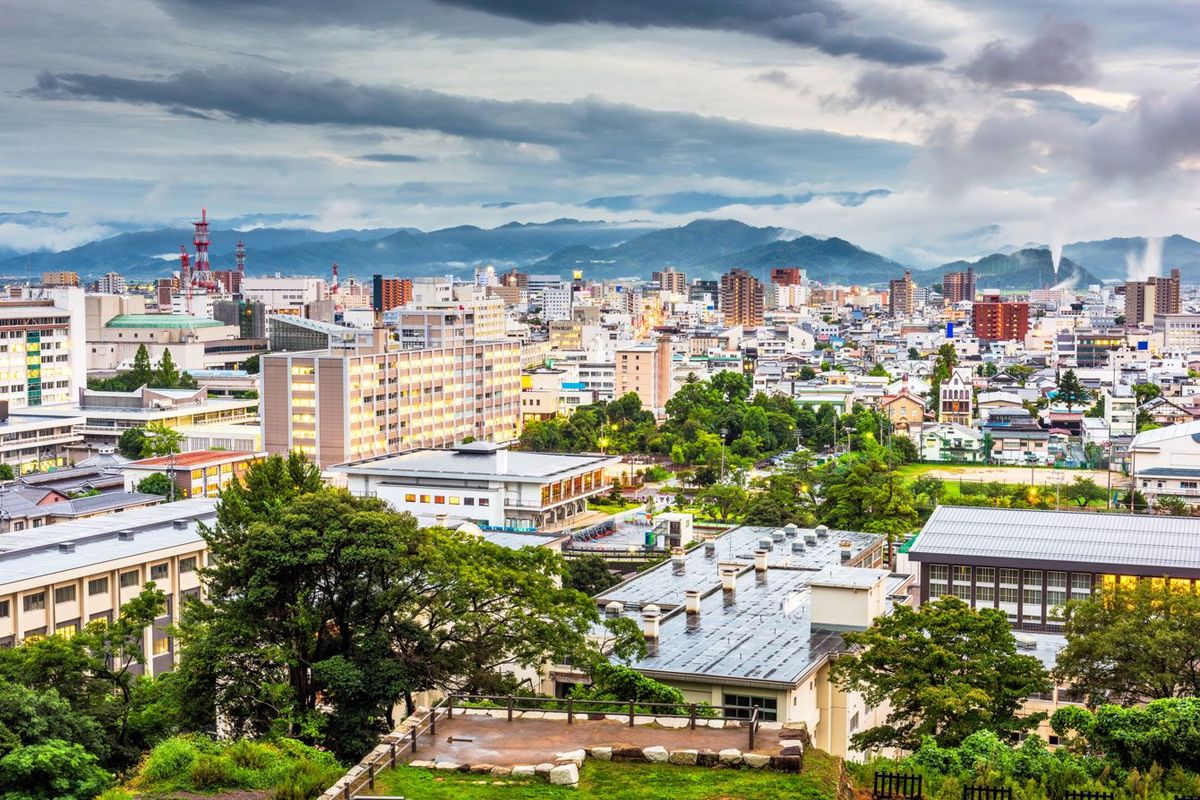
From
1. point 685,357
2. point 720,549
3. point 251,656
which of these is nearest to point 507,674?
point 251,656

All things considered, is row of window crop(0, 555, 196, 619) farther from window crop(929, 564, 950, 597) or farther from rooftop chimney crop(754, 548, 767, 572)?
window crop(929, 564, 950, 597)

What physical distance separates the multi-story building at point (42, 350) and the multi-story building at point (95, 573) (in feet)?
118

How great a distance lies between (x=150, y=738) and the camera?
1458 cm

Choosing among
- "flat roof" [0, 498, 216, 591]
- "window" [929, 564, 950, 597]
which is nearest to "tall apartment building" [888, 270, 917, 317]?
"window" [929, 564, 950, 597]

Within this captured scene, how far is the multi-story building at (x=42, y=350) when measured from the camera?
60312 mm

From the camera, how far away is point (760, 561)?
72.5ft

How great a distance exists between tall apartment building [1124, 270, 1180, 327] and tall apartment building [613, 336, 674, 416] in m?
90.2

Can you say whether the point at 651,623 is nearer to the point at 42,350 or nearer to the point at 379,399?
the point at 379,399

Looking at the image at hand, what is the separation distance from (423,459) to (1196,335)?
9870 centimetres

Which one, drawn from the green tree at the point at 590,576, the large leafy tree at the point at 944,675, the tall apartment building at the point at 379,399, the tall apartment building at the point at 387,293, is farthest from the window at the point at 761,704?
the tall apartment building at the point at 387,293

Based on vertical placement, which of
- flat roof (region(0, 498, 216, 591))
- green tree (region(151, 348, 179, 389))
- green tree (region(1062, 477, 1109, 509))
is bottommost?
green tree (region(1062, 477, 1109, 509))

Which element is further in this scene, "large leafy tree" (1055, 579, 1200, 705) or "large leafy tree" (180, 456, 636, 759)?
"large leafy tree" (1055, 579, 1200, 705)

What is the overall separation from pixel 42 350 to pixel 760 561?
1910 inches

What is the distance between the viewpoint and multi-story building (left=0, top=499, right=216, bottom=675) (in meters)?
22.7
